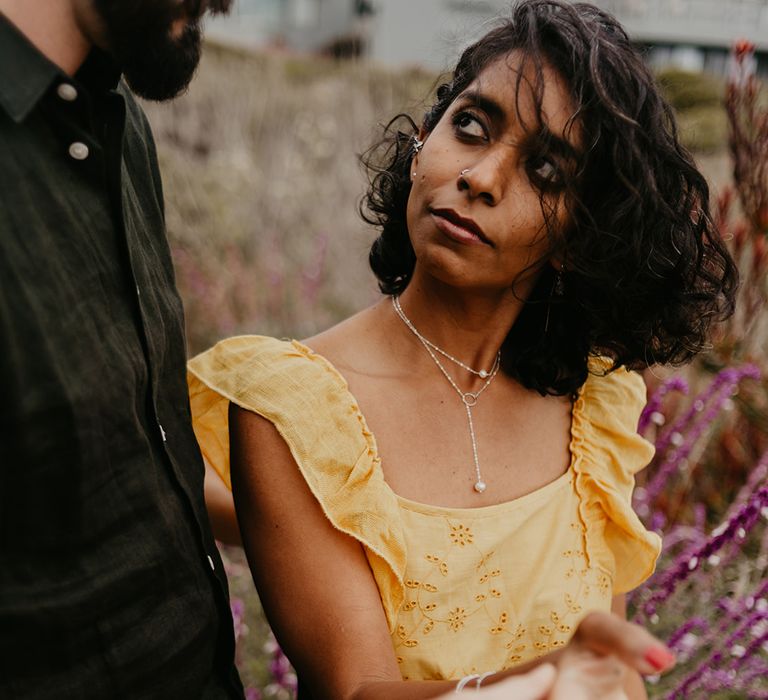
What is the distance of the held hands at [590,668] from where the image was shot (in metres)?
1.01

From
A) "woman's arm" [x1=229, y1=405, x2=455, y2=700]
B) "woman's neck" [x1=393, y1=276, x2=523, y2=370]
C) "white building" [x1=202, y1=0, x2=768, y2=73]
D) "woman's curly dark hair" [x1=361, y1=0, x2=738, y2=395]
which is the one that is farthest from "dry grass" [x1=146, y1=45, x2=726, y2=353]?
"white building" [x1=202, y1=0, x2=768, y2=73]

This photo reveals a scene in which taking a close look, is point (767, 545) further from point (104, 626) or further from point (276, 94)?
point (276, 94)

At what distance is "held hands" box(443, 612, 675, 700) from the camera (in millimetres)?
1015

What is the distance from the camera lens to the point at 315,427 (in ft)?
5.30

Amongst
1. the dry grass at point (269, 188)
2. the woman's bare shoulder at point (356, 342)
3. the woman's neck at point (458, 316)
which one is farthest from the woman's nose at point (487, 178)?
the dry grass at point (269, 188)

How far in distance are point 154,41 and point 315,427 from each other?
734 millimetres

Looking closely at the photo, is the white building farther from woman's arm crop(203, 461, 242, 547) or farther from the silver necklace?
woman's arm crop(203, 461, 242, 547)

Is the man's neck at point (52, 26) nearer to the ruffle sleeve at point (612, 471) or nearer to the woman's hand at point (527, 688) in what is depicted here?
Answer: the woman's hand at point (527, 688)

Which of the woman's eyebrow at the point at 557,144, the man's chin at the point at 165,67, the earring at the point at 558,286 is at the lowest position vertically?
the earring at the point at 558,286

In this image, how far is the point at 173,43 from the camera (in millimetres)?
1200

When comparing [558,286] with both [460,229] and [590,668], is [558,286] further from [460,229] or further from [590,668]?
[590,668]

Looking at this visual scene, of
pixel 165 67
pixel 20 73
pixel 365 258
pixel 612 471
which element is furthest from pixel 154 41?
pixel 365 258

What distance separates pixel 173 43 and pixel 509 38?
2.47 feet

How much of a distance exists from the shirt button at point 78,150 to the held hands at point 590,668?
89 centimetres
